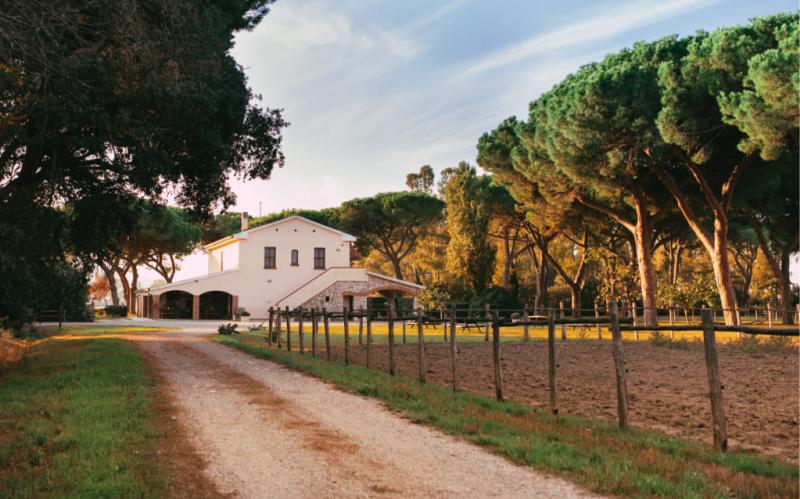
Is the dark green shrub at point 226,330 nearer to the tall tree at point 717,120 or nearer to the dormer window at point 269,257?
the tall tree at point 717,120

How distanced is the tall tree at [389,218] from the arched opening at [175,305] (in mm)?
15695

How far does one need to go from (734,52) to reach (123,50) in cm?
2005

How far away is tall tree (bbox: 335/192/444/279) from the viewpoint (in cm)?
5938

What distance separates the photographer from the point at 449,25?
53.7ft

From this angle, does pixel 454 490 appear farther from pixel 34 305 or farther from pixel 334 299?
pixel 334 299

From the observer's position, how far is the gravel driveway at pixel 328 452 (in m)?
5.68

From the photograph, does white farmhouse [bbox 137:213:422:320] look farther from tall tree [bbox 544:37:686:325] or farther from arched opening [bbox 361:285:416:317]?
tall tree [bbox 544:37:686:325]

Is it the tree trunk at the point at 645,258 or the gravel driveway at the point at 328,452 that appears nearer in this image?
the gravel driveway at the point at 328,452

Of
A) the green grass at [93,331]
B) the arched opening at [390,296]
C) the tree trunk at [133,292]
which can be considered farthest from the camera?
the tree trunk at [133,292]

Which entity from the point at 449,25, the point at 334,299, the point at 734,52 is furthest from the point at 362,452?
the point at 334,299

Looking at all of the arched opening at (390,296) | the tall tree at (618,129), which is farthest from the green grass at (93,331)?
the tall tree at (618,129)

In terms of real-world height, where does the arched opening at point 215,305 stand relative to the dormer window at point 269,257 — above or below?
below

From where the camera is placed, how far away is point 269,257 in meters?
52.8

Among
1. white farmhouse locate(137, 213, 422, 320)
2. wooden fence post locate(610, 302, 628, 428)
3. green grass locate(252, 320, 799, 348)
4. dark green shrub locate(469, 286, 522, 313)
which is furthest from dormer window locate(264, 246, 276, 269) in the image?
wooden fence post locate(610, 302, 628, 428)
